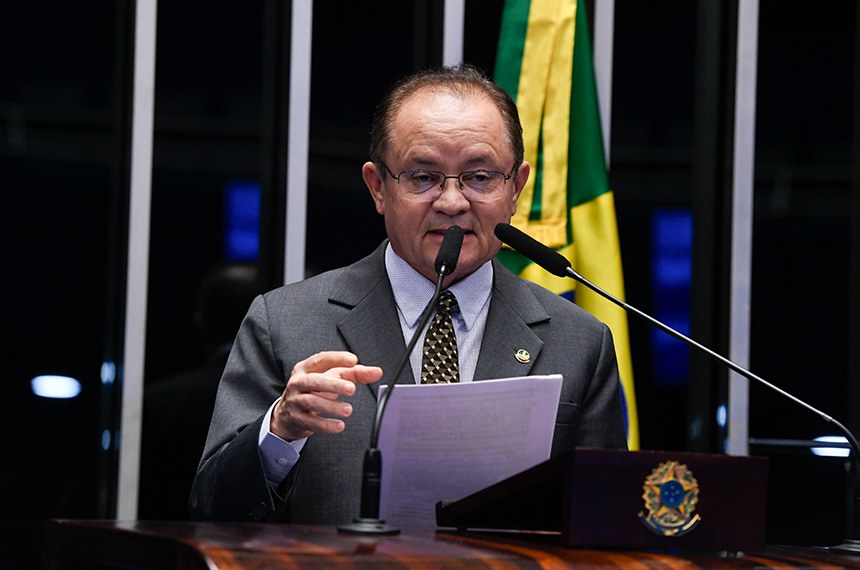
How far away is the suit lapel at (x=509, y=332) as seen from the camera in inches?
84.4

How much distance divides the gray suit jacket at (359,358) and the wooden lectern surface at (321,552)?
0.44 metres

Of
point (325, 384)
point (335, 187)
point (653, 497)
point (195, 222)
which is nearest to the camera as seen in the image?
point (653, 497)

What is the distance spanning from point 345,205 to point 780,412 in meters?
1.33

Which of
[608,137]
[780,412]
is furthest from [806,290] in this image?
[608,137]

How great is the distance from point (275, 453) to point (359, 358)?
342 millimetres

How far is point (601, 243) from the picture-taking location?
3.22m

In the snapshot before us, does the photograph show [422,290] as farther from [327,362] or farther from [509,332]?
[327,362]

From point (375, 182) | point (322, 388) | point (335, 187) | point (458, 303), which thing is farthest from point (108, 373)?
point (322, 388)

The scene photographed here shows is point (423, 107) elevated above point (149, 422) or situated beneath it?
elevated above

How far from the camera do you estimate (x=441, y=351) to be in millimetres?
2139

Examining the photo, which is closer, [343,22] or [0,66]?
[0,66]

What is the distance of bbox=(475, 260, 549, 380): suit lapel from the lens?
84.4 inches

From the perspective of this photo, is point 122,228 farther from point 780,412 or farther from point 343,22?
point 780,412

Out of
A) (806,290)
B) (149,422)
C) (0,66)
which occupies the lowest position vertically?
Answer: (149,422)
